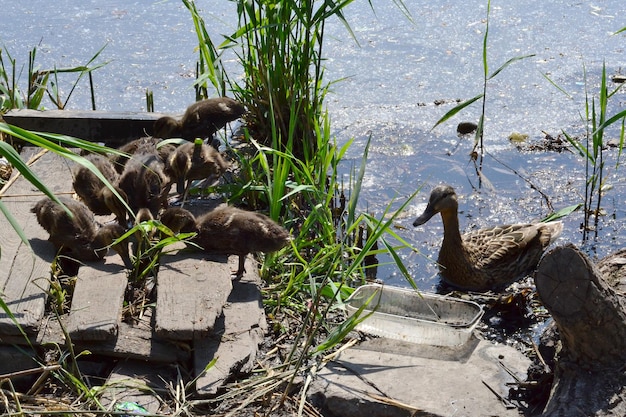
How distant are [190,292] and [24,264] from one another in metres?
0.84

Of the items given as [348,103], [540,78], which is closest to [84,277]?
[348,103]

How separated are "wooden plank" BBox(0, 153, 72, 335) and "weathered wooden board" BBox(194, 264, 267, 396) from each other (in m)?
0.75

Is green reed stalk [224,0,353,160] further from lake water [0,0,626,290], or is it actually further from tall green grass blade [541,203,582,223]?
tall green grass blade [541,203,582,223]

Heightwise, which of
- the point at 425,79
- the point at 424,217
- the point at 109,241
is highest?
the point at 425,79

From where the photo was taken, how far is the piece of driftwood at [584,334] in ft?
12.7

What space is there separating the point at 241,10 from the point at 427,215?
1797 millimetres

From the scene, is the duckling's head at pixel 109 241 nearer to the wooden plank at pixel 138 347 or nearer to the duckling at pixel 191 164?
the wooden plank at pixel 138 347

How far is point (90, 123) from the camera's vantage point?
673cm

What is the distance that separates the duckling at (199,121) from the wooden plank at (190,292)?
1.76m

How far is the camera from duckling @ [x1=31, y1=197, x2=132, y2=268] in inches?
190

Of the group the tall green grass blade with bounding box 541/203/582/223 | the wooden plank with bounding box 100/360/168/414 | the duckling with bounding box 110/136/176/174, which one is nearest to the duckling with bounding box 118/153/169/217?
the duckling with bounding box 110/136/176/174

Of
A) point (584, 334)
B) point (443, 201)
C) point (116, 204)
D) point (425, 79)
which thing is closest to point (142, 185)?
point (116, 204)

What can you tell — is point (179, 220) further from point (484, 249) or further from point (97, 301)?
point (484, 249)

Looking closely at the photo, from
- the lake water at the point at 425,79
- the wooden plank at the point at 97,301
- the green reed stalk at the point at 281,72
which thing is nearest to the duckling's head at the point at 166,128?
the green reed stalk at the point at 281,72
